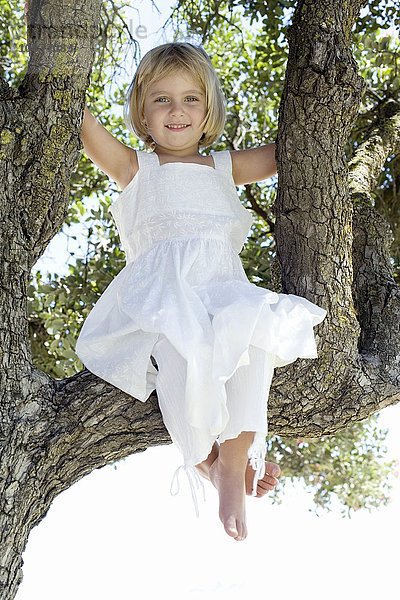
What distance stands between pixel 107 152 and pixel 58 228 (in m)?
0.36

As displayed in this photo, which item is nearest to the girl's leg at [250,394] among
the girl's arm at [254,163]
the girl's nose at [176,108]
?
the girl's arm at [254,163]

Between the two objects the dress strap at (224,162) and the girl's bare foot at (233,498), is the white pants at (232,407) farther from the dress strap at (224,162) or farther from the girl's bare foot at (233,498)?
the dress strap at (224,162)

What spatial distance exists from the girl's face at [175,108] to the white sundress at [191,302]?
0.30ft

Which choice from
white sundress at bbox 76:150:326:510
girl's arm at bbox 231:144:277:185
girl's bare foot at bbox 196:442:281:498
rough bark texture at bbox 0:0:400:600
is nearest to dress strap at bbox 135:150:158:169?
white sundress at bbox 76:150:326:510

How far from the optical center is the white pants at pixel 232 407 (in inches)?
81.0

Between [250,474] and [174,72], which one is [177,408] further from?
[174,72]

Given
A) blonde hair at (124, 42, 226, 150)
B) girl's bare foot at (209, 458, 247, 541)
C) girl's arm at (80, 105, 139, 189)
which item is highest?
blonde hair at (124, 42, 226, 150)

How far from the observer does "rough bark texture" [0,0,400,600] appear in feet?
6.78

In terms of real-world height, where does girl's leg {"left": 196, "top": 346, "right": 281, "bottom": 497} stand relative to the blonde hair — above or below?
below

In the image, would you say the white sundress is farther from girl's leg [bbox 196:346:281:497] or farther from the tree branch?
the tree branch

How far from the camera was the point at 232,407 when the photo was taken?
6.82ft

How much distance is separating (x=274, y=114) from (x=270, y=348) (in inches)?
134

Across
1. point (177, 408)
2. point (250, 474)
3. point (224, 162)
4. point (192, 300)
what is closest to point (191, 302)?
point (192, 300)

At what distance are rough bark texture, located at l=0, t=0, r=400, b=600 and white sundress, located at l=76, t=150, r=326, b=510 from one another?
0.10 meters
